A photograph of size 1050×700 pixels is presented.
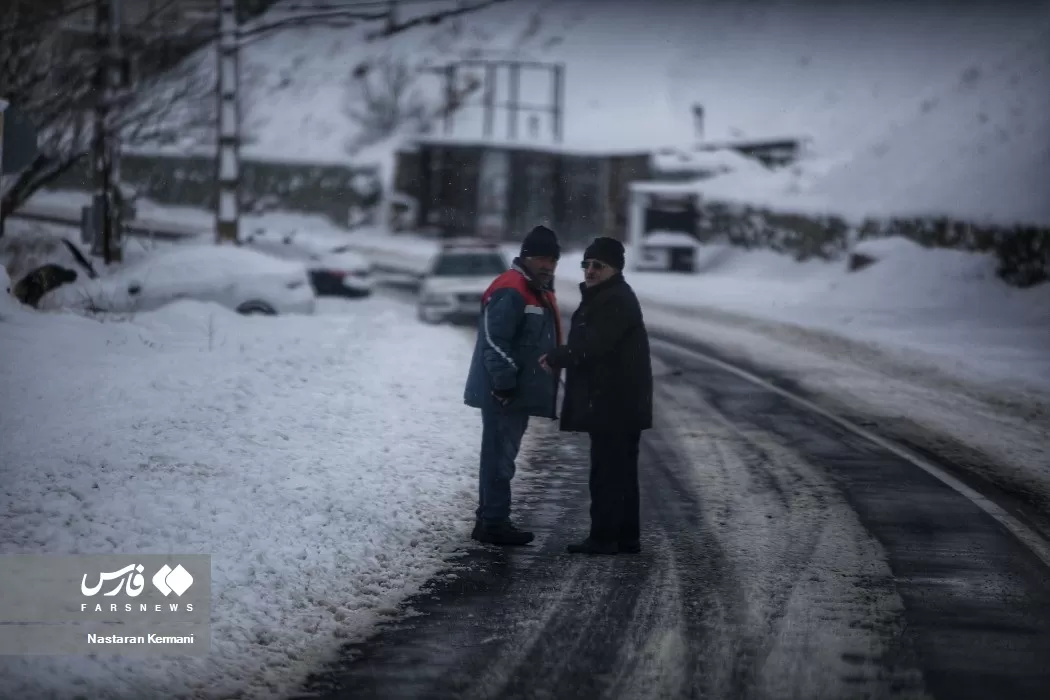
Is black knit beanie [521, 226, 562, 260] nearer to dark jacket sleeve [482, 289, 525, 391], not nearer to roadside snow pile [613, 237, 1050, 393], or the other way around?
dark jacket sleeve [482, 289, 525, 391]

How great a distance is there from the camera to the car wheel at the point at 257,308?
18.5 meters

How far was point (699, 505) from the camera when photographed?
28.2 feet

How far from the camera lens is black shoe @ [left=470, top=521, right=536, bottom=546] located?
7.48 meters

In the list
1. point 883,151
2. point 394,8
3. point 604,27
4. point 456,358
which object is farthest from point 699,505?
point 604,27

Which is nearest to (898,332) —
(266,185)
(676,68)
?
(266,185)

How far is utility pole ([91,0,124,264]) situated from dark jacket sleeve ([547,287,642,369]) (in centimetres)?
1365

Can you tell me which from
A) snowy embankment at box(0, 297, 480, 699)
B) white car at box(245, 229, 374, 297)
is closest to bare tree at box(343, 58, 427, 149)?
white car at box(245, 229, 374, 297)

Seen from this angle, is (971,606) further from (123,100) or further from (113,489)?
(123,100)

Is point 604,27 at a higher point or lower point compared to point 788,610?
higher

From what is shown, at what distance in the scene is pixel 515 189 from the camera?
45.1 metres

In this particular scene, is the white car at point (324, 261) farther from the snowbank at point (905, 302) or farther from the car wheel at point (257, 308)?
the car wheel at point (257, 308)

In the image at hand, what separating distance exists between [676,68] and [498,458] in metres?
65.8

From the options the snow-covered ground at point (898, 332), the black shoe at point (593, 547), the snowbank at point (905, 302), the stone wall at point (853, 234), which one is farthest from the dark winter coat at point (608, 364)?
the stone wall at point (853, 234)

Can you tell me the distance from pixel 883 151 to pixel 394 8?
68.7 ft
